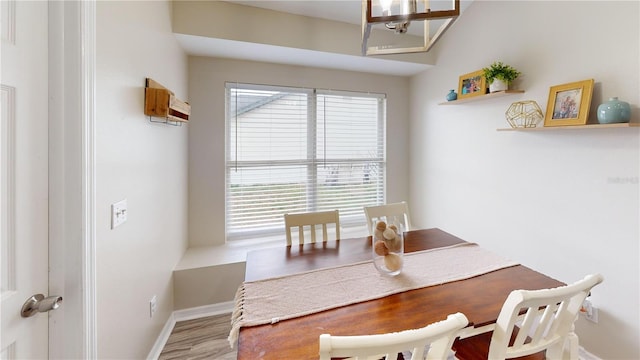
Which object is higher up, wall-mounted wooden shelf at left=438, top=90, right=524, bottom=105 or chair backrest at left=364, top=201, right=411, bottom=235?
wall-mounted wooden shelf at left=438, top=90, right=524, bottom=105

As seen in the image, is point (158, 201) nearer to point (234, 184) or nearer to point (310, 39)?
point (234, 184)

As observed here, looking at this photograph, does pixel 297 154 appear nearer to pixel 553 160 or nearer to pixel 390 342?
pixel 553 160

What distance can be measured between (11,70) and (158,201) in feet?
3.90

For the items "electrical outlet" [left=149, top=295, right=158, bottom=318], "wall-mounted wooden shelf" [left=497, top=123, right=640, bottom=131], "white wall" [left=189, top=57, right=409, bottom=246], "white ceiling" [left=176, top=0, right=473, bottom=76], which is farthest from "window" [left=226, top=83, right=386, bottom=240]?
"wall-mounted wooden shelf" [left=497, top=123, right=640, bottom=131]

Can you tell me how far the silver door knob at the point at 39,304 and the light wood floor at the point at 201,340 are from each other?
1.22 m

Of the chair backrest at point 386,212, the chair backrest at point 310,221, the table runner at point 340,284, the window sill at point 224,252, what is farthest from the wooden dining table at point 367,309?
the window sill at point 224,252

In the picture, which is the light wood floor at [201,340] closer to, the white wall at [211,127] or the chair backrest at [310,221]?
the white wall at [211,127]

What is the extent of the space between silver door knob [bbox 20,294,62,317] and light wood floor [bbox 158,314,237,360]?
3.99 ft

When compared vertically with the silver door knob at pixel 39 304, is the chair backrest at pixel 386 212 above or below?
above

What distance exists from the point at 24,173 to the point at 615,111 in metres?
2.74

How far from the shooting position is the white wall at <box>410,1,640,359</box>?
1635 mm

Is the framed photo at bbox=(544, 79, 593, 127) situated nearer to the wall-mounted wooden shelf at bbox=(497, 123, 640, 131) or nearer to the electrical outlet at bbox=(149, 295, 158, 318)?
the wall-mounted wooden shelf at bbox=(497, 123, 640, 131)

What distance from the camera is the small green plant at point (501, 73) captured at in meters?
2.19

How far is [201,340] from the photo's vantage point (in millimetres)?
2061
